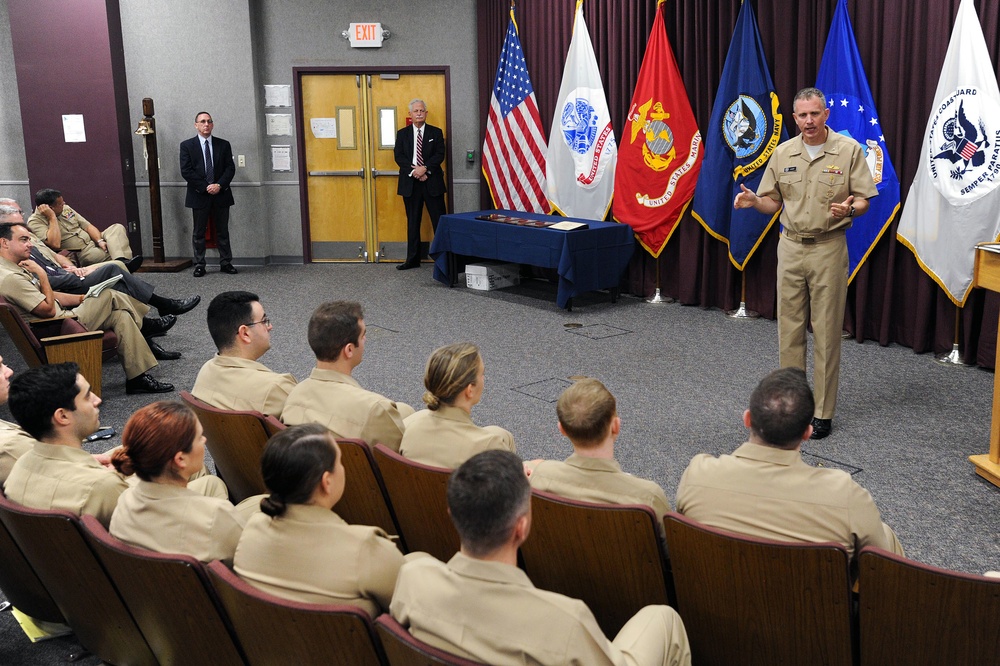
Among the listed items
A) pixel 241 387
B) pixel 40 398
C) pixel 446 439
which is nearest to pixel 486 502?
pixel 446 439

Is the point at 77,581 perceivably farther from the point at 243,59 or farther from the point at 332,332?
the point at 243,59

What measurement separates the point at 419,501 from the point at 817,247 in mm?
2885

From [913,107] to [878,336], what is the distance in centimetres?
155

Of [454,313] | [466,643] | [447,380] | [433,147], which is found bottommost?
[454,313]

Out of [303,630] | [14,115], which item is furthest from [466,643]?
[14,115]

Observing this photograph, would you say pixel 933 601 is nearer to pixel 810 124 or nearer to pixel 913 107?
pixel 810 124

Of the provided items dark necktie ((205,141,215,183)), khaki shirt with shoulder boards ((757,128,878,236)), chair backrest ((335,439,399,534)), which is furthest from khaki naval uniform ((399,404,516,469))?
dark necktie ((205,141,215,183))

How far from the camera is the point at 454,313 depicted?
802 cm

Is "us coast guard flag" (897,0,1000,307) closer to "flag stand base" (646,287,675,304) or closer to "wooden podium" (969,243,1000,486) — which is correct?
"wooden podium" (969,243,1000,486)

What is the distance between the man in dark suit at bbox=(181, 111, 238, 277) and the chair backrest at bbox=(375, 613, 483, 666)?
8.88 m

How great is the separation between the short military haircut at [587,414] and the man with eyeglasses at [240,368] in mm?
1407

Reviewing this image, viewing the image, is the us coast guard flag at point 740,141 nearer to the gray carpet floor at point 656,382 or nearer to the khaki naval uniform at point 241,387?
the gray carpet floor at point 656,382

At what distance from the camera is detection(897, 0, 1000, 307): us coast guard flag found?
586 centimetres

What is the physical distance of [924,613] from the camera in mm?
1994
